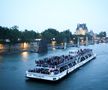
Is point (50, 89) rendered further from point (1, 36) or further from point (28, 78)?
point (1, 36)

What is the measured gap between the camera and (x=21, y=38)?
307ft

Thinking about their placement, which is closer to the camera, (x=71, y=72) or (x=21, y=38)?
(x=71, y=72)

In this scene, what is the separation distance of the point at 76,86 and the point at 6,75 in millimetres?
11826

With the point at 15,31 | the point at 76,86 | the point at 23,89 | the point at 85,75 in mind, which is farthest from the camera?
the point at 15,31

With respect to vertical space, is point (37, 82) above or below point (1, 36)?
below

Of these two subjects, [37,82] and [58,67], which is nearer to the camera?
[37,82]

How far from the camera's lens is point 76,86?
98.1ft

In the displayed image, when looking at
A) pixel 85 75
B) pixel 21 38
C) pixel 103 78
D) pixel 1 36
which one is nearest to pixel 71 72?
pixel 85 75

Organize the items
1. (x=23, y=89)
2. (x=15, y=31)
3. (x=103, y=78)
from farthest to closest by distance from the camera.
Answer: (x=15, y=31), (x=103, y=78), (x=23, y=89)

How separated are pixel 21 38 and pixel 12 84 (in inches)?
2524

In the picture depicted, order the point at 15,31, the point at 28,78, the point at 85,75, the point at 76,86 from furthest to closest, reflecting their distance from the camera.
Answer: the point at 15,31 → the point at 85,75 → the point at 28,78 → the point at 76,86

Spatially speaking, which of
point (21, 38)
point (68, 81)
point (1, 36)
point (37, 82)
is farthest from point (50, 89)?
point (21, 38)

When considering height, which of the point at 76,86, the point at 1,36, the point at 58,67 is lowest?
the point at 76,86

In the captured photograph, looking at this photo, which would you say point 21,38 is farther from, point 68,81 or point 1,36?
point 68,81
